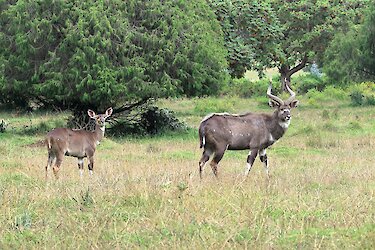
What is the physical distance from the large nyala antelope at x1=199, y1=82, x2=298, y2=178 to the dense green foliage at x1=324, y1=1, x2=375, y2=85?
2131 cm

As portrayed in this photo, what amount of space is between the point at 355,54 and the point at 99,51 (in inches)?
719

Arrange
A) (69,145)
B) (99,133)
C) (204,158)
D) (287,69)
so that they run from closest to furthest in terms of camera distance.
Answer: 1. (204,158)
2. (69,145)
3. (99,133)
4. (287,69)

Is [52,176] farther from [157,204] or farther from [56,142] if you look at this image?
[157,204]

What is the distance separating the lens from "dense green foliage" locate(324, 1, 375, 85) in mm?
35531

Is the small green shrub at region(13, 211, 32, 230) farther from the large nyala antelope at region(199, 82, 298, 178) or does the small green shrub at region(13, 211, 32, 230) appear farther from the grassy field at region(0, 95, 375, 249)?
the large nyala antelope at region(199, 82, 298, 178)

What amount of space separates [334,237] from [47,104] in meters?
19.9

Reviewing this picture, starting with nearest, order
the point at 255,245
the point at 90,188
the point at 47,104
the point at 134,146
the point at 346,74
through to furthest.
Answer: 1. the point at 255,245
2. the point at 90,188
3. the point at 134,146
4. the point at 47,104
5. the point at 346,74

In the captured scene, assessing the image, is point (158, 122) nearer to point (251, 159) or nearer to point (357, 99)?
point (251, 159)

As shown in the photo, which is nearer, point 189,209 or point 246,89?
point 189,209

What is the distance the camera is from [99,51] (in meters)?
22.1

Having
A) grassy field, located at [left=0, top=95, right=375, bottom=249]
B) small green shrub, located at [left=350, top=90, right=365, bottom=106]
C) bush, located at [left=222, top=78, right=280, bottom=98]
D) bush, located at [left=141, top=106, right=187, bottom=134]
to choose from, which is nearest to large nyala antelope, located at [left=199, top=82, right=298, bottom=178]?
grassy field, located at [left=0, top=95, right=375, bottom=249]

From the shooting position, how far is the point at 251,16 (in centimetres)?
3011

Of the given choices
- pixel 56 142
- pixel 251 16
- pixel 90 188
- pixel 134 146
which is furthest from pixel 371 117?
pixel 90 188

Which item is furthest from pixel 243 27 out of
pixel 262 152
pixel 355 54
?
pixel 262 152
